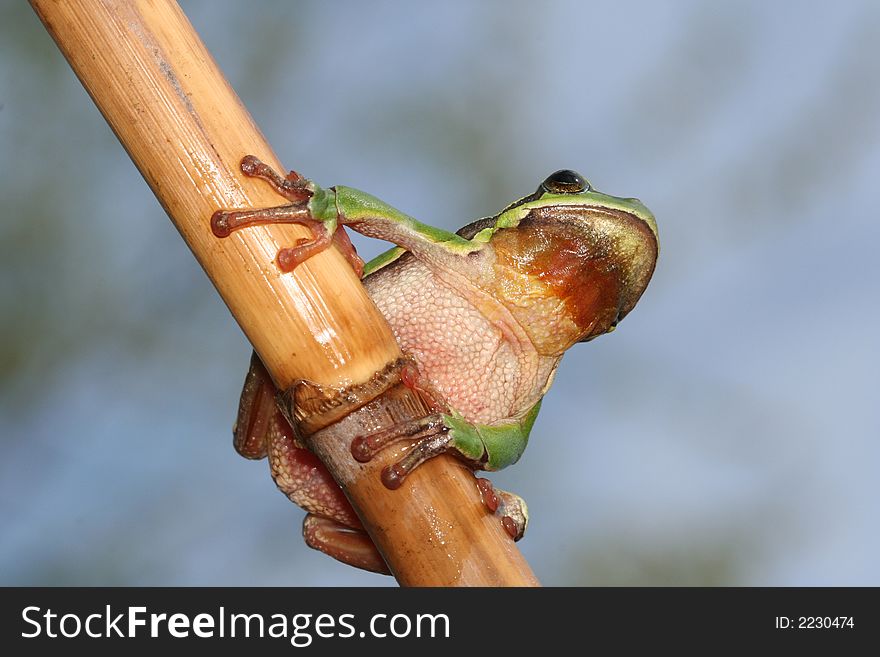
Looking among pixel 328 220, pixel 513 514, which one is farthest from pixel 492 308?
pixel 328 220

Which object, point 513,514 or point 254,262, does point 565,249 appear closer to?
point 513,514

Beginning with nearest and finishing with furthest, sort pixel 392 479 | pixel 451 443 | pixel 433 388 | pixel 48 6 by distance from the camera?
pixel 48 6 < pixel 392 479 < pixel 451 443 < pixel 433 388

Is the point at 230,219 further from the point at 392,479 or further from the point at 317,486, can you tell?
the point at 317,486

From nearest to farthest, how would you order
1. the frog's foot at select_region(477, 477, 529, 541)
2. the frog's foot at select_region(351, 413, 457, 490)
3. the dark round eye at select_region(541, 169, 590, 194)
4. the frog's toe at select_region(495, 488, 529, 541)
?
the frog's foot at select_region(351, 413, 457, 490) → the frog's foot at select_region(477, 477, 529, 541) → the frog's toe at select_region(495, 488, 529, 541) → the dark round eye at select_region(541, 169, 590, 194)

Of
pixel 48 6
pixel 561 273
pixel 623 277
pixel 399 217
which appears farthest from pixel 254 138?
pixel 623 277

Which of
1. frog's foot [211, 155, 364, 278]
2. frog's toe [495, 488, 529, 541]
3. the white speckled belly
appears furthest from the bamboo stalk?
the white speckled belly

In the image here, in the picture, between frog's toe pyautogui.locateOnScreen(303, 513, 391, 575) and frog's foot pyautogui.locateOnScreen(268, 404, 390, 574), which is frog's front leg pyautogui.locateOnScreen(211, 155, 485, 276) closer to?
frog's foot pyautogui.locateOnScreen(268, 404, 390, 574)
